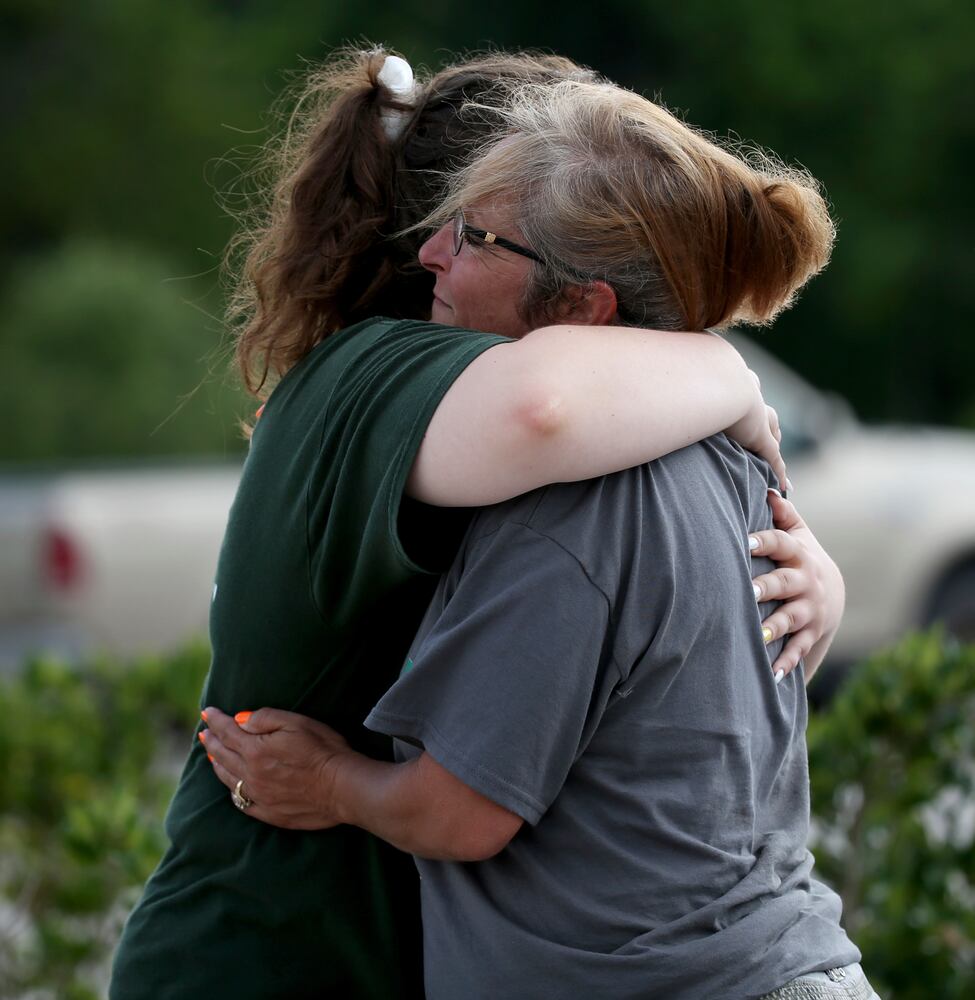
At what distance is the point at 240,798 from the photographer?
1886 mm

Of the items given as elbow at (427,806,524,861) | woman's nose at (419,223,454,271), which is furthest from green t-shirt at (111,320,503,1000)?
elbow at (427,806,524,861)

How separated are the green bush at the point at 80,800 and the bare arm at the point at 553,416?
161cm

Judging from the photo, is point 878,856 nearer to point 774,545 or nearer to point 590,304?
point 774,545

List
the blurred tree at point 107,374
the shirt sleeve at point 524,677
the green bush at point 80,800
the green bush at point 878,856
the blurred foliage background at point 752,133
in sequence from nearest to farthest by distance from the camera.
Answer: the shirt sleeve at point 524,677 → the green bush at point 80,800 → the green bush at point 878,856 → the blurred tree at point 107,374 → the blurred foliage background at point 752,133

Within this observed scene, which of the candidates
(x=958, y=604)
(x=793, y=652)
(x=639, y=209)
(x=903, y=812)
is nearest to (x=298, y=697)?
(x=793, y=652)

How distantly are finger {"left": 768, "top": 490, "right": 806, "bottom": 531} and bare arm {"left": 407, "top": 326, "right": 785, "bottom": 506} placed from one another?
0.24 meters

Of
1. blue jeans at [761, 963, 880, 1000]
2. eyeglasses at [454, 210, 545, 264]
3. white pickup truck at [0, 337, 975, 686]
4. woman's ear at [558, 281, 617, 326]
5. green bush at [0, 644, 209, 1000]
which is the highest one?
eyeglasses at [454, 210, 545, 264]

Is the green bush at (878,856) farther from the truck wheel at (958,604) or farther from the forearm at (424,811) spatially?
the truck wheel at (958,604)

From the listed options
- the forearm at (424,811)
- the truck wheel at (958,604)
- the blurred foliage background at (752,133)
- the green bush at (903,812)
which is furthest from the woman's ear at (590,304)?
the blurred foliage background at (752,133)

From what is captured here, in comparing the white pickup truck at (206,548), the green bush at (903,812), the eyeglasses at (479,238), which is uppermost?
the eyeglasses at (479,238)

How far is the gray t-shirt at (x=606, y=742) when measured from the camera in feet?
5.30

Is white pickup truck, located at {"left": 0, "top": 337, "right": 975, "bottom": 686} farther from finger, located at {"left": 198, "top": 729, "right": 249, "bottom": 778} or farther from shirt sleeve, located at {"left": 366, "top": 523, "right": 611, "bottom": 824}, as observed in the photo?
shirt sleeve, located at {"left": 366, "top": 523, "right": 611, "bottom": 824}

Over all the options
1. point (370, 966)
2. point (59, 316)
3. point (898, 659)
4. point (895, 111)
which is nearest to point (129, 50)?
point (59, 316)

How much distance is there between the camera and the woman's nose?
6.19ft
